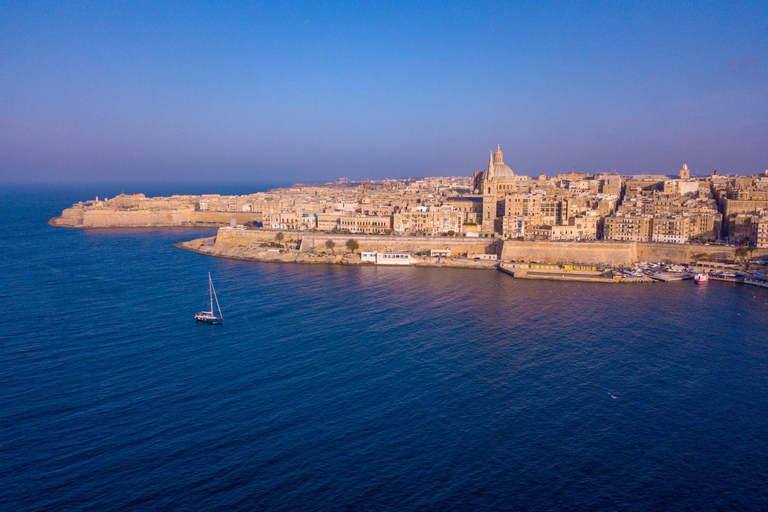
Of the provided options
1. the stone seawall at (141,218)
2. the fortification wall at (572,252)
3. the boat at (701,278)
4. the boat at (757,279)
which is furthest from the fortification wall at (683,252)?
the stone seawall at (141,218)

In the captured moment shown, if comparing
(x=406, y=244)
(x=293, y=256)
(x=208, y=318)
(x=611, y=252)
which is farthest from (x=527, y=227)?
(x=208, y=318)

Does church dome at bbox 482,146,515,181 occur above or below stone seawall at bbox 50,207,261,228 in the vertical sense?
above

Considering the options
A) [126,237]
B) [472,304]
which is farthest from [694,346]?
[126,237]

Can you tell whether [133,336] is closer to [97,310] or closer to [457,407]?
[97,310]

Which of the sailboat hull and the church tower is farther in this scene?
the church tower

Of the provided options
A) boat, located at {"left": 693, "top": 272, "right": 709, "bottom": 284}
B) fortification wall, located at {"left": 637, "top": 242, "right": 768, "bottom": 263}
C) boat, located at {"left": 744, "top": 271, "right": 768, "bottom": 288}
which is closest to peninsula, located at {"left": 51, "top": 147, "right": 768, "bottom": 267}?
fortification wall, located at {"left": 637, "top": 242, "right": 768, "bottom": 263}

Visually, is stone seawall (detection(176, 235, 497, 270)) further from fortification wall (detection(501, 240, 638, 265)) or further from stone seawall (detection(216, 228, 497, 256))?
fortification wall (detection(501, 240, 638, 265))
